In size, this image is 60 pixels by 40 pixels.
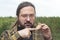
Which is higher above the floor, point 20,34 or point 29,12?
point 29,12

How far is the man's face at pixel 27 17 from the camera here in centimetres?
186

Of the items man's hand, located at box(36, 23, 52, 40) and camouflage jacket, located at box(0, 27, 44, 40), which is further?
man's hand, located at box(36, 23, 52, 40)

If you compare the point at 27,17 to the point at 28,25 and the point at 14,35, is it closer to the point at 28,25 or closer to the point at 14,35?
the point at 28,25

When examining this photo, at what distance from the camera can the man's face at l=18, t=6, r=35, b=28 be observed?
6.09ft

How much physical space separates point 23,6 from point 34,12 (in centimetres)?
8

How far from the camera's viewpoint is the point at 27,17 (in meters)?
1.87

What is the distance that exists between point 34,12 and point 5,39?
0.27m

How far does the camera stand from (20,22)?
1.92 metres

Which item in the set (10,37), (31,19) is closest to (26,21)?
(31,19)

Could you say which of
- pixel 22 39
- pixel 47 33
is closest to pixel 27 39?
pixel 22 39

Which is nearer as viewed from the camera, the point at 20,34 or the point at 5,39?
the point at 20,34

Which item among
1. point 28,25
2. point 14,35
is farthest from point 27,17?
point 14,35

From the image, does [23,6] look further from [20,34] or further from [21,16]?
[20,34]

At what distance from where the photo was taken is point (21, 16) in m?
1.90
